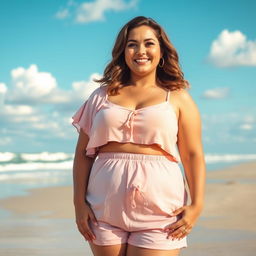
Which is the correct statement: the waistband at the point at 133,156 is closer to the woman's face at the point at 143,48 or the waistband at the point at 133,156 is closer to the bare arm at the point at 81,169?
the bare arm at the point at 81,169

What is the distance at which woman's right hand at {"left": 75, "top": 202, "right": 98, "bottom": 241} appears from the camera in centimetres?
320

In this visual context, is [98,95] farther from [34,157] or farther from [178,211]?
[34,157]

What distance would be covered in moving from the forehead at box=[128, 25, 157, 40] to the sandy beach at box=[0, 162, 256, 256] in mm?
3115

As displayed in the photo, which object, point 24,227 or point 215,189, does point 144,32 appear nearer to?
point 24,227

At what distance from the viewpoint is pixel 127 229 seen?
312 centimetres

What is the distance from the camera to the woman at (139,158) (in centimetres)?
311

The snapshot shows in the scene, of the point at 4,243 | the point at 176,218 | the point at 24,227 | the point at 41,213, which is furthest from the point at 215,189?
the point at 176,218

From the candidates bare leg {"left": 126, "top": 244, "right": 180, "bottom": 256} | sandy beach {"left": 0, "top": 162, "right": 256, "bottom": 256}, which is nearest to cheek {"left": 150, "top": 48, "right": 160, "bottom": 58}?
bare leg {"left": 126, "top": 244, "right": 180, "bottom": 256}

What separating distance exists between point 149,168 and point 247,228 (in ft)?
14.7

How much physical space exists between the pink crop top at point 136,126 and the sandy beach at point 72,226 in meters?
2.90

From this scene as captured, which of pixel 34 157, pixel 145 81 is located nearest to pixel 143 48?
pixel 145 81

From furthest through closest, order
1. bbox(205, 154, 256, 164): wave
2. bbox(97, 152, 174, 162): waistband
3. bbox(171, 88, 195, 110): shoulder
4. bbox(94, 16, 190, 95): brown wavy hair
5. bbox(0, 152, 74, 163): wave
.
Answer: bbox(0, 152, 74, 163): wave → bbox(205, 154, 256, 164): wave → bbox(94, 16, 190, 95): brown wavy hair → bbox(171, 88, 195, 110): shoulder → bbox(97, 152, 174, 162): waistband

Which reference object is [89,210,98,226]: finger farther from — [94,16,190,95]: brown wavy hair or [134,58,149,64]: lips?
[134,58,149,64]: lips

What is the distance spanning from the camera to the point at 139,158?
3.14 meters
